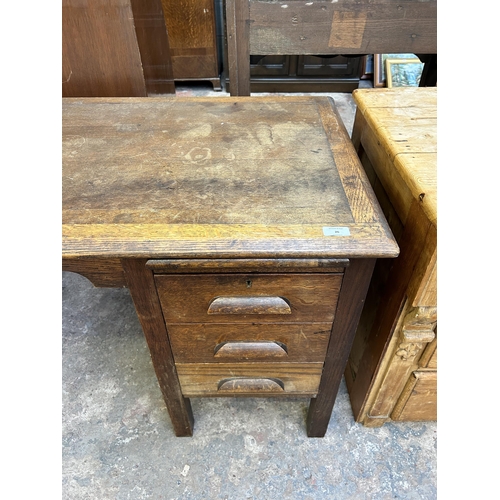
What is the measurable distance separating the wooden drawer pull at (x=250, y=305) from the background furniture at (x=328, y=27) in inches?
29.7

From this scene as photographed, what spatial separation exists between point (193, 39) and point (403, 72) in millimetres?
1502

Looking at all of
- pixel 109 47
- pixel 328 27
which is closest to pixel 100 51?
pixel 109 47

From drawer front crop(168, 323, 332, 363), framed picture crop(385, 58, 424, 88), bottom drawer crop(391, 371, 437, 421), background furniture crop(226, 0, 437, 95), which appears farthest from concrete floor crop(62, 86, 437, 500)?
framed picture crop(385, 58, 424, 88)

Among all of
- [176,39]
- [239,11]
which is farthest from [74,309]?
[176,39]

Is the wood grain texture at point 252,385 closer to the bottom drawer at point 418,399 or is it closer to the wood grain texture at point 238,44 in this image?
the bottom drawer at point 418,399

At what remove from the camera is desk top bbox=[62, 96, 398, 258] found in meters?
0.61

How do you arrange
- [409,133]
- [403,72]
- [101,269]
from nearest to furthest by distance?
[101,269] → [409,133] → [403,72]

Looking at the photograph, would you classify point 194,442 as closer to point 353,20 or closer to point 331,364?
point 331,364

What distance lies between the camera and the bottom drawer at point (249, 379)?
0.85m

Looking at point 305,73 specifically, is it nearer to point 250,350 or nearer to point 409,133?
point 409,133

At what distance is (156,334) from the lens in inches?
30.4

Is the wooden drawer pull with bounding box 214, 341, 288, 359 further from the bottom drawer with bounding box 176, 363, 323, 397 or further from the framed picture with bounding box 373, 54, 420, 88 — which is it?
the framed picture with bounding box 373, 54, 420, 88

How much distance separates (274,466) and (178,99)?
1.06m

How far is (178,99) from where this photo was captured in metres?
1.03
